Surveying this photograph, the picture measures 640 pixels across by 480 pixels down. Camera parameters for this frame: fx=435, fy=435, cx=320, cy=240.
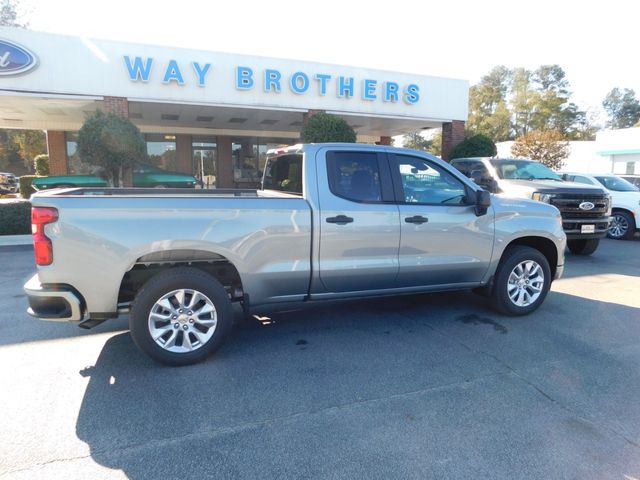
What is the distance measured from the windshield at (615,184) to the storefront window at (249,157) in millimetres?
14479

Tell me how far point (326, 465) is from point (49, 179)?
37.5 ft

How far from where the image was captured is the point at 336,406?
10.5 ft

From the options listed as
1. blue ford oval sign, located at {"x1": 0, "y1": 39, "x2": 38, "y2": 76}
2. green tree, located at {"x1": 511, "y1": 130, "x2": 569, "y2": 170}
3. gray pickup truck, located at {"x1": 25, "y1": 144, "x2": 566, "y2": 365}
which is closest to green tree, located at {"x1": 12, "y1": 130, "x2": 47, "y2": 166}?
blue ford oval sign, located at {"x1": 0, "y1": 39, "x2": 38, "y2": 76}

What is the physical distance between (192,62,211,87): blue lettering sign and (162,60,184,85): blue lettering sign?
1.66 ft

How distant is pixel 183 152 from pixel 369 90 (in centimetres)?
1038

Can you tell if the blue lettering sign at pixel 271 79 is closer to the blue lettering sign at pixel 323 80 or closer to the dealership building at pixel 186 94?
the dealership building at pixel 186 94

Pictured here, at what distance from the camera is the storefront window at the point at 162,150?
2075cm

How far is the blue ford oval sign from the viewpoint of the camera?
1170cm

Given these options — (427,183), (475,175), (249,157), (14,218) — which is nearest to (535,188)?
(475,175)

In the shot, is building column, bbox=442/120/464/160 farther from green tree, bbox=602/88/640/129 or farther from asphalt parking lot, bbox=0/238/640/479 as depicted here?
green tree, bbox=602/88/640/129

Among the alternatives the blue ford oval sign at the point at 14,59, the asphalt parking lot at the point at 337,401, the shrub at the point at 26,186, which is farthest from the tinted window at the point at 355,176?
the shrub at the point at 26,186

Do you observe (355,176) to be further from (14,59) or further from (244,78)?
(14,59)

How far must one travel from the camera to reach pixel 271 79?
14.2 metres

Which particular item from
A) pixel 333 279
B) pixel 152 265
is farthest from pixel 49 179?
pixel 333 279
